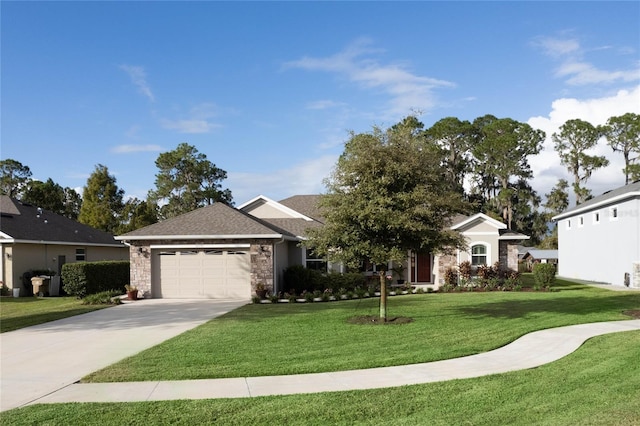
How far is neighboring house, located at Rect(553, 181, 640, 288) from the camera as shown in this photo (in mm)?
23031

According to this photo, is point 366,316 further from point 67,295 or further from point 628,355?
point 67,295

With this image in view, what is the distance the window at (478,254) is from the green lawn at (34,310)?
1666cm

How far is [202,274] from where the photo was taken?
20.3 metres

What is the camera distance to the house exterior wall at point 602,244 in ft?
76.0

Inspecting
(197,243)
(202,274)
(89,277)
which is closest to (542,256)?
(202,274)

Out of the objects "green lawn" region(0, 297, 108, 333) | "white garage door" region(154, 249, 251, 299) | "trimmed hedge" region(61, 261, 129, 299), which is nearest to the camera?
"green lawn" region(0, 297, 108, 333)

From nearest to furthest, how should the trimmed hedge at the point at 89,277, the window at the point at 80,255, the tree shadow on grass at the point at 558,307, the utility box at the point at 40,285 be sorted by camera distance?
the tree shadow on grass at the point at 558,307
the trimmed hedge at the point at 89,277
the utility box at the point at 40,285
the window at the point at 80,255

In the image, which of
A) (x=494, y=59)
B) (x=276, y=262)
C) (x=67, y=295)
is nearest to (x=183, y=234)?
(x=276, y=262)

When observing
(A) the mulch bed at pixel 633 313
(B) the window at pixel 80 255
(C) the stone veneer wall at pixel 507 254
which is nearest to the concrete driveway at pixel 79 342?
(A) the mulch bed at pixel 633 313

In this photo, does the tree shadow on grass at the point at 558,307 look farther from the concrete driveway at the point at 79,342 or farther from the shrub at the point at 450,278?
the concrete driveway at the point at 79,342

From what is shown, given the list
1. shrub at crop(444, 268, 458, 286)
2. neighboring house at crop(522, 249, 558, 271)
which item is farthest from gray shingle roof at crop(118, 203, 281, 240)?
neighboring house at crop(522, 249, 558, 271)

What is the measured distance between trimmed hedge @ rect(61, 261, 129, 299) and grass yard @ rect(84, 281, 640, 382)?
8.96 meters

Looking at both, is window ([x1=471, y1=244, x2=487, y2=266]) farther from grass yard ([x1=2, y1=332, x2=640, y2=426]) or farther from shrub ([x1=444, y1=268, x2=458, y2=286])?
grass yard ([x1=2, y1=332, x2=640, y2=426])

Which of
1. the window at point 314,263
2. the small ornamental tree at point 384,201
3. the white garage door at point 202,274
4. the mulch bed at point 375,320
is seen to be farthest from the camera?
the window at point 314,263
